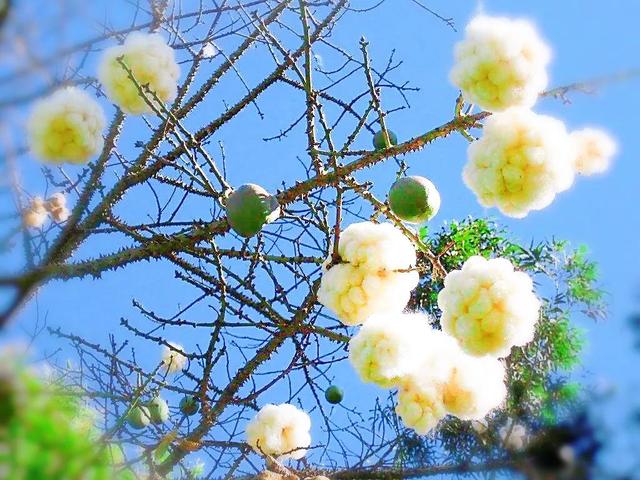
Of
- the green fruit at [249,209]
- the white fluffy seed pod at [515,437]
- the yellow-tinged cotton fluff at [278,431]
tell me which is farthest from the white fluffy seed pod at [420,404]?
the yellow-tinged cotton fluff at [278,431]

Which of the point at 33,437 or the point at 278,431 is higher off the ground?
the point at 278,431

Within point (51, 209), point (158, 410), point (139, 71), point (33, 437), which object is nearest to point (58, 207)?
point (51, 209)

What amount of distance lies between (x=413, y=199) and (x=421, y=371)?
52cm

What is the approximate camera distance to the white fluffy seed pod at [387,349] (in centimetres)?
196

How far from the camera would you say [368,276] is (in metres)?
2.01

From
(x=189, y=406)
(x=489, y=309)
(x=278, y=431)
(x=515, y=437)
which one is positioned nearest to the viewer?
(x=489, y=309)

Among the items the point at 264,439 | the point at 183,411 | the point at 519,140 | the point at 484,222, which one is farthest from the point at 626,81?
the point at 484,222

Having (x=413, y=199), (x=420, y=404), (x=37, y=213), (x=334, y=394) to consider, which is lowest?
(x=420, y=404)

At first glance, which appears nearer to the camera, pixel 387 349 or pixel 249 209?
pixel 387 349

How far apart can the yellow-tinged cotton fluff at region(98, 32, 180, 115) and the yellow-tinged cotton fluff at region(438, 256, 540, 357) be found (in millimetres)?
1099

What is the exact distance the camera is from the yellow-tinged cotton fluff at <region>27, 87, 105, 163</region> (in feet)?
7.54

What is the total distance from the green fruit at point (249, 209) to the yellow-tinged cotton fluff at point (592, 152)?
91 cm

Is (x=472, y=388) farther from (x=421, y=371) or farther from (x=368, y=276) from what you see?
(x=368, y=276)

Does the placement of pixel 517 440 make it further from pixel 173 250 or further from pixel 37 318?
pixel 37 318
